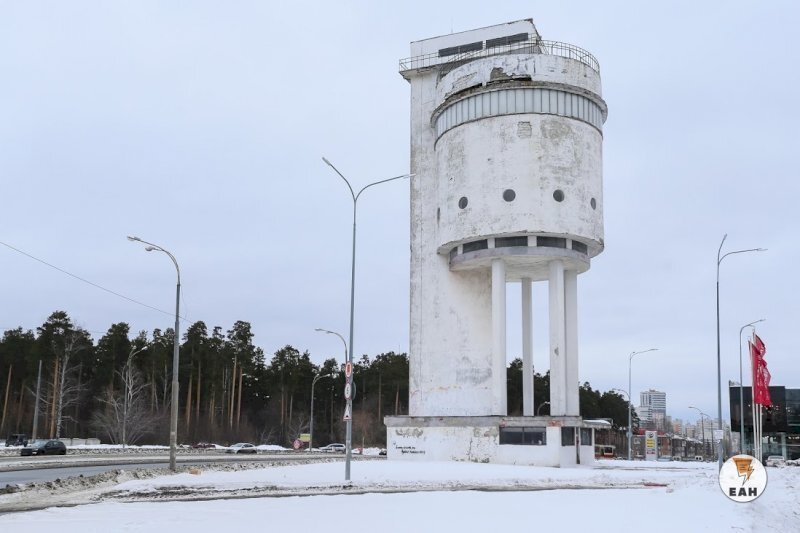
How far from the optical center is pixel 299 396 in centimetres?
11825

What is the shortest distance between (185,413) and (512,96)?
6488cm

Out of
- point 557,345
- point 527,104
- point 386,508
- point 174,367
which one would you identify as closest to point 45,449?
point 174,367

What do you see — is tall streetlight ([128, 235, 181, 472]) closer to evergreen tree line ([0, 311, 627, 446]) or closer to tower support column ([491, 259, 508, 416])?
tower support column ([491, 259, 508, 416])

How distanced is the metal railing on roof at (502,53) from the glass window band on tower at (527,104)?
338cm

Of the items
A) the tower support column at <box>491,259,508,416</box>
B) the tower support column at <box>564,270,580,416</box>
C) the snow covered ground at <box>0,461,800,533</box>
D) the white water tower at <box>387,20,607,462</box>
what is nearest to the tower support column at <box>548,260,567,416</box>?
the white water tower at <box>387,20,607,462</box>

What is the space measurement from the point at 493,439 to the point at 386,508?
32342mm

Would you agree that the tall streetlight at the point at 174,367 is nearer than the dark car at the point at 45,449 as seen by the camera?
Yes

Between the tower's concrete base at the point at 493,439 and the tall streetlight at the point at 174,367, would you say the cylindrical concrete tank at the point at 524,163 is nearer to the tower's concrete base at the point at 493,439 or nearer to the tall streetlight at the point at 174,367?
the tower's concrete base at the point at 493,439

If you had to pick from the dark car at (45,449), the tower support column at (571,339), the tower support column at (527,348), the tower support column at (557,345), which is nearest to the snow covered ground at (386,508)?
the tower support column at (557,345)

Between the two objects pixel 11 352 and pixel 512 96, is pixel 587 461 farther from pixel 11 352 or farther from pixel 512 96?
pixel 11 352

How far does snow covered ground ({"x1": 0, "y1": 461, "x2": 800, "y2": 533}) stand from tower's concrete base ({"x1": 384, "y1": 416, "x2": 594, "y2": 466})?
1792 cm

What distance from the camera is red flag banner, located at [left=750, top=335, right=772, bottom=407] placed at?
3747 centimetres

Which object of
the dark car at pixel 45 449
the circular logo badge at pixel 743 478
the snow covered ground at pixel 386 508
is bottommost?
the dark car at pixel 45 449

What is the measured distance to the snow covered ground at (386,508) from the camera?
686 inches
